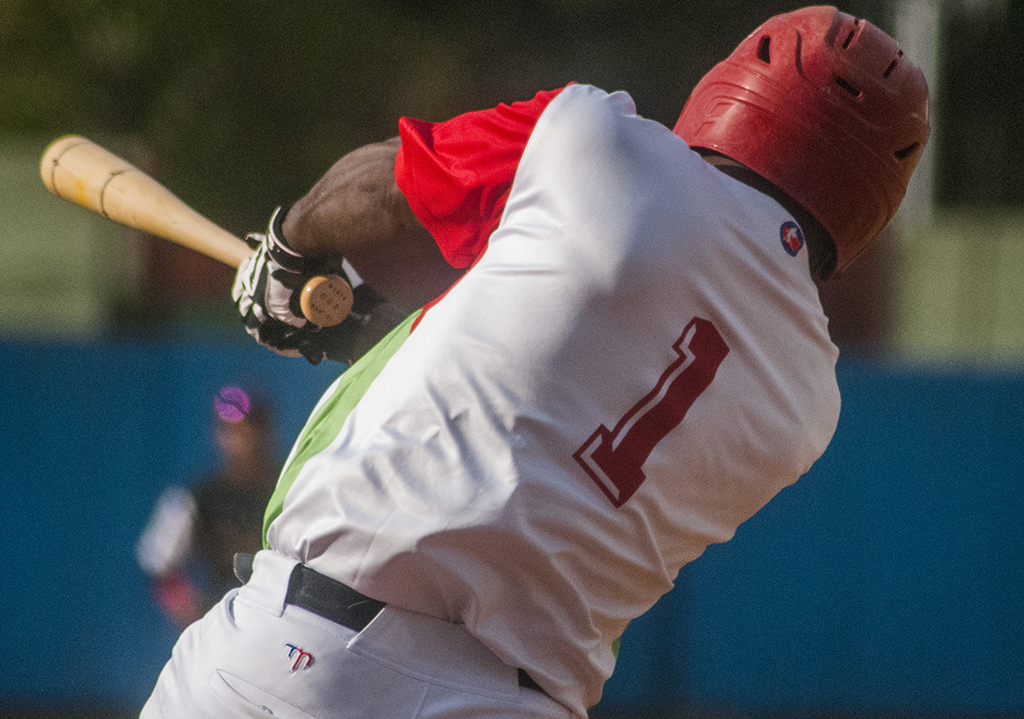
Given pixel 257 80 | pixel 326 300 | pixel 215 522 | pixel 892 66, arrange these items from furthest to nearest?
pixel 257 80 → pixel 215 522 → pixel 326 300 → pixel 892 66

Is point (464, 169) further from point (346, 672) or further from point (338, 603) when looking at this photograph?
point (346, 672)

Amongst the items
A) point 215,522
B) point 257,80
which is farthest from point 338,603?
point 257,80

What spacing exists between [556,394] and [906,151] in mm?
888

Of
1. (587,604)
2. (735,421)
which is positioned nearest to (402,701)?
(587,604)

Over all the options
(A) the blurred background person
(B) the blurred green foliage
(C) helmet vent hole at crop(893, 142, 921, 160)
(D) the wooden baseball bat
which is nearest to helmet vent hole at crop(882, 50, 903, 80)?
(C) helmet vent hole at crop(893, 142, 921, 160)

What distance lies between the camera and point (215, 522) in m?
5.47

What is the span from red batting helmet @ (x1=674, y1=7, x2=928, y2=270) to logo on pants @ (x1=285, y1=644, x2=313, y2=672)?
1.16 meters

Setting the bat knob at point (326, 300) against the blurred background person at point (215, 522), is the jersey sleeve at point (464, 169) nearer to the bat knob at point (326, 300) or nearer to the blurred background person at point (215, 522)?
the bat knob at point (326, 300)

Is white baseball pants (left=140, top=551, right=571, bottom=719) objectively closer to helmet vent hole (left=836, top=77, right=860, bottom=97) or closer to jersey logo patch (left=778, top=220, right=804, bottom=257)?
jersey logo patch (left=778, top=220, right=804, bottom=257)

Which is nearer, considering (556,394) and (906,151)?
(556,394)

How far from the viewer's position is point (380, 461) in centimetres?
177

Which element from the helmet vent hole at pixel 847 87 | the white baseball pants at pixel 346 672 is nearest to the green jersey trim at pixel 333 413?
the white baseball pants at pixel 346 672

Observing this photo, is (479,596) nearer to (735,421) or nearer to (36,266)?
(735,421)

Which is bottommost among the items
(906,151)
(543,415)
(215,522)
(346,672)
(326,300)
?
(215,522)
